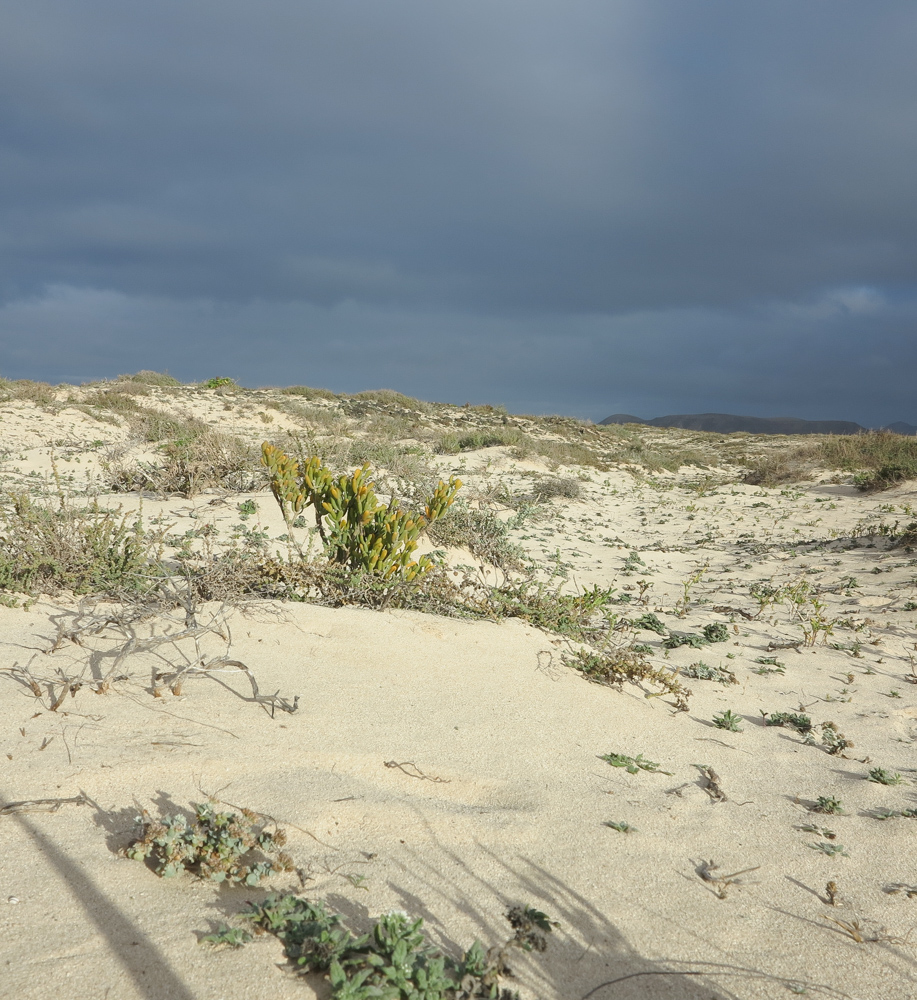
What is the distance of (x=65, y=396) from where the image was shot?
1850 centimetres

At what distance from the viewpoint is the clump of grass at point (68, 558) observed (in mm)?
4277

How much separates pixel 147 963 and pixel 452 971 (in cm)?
83

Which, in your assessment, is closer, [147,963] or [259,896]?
[147,963]

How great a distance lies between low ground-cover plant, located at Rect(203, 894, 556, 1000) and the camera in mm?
1578

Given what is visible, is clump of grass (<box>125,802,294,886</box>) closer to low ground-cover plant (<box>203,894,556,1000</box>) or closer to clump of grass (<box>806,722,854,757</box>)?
low ground-cover plant (<box>203,894,556,1000</box>)

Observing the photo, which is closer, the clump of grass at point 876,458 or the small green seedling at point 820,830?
the small green seedling at point 820,830

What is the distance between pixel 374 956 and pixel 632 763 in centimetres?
195

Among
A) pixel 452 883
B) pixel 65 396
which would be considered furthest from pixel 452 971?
pixel 65 396

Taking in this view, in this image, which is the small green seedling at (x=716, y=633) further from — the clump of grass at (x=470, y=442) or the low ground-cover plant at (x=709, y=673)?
the clump of grass at (x=470, y=442)

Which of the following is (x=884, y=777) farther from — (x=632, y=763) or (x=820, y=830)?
(x=632, y=763)

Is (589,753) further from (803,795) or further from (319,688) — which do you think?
(319,688)

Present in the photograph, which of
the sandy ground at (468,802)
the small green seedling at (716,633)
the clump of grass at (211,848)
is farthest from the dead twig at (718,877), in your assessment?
the small green seedling at (716,633)

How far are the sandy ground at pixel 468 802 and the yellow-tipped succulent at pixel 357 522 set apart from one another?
1.42 ft

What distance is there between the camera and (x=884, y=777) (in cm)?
317
